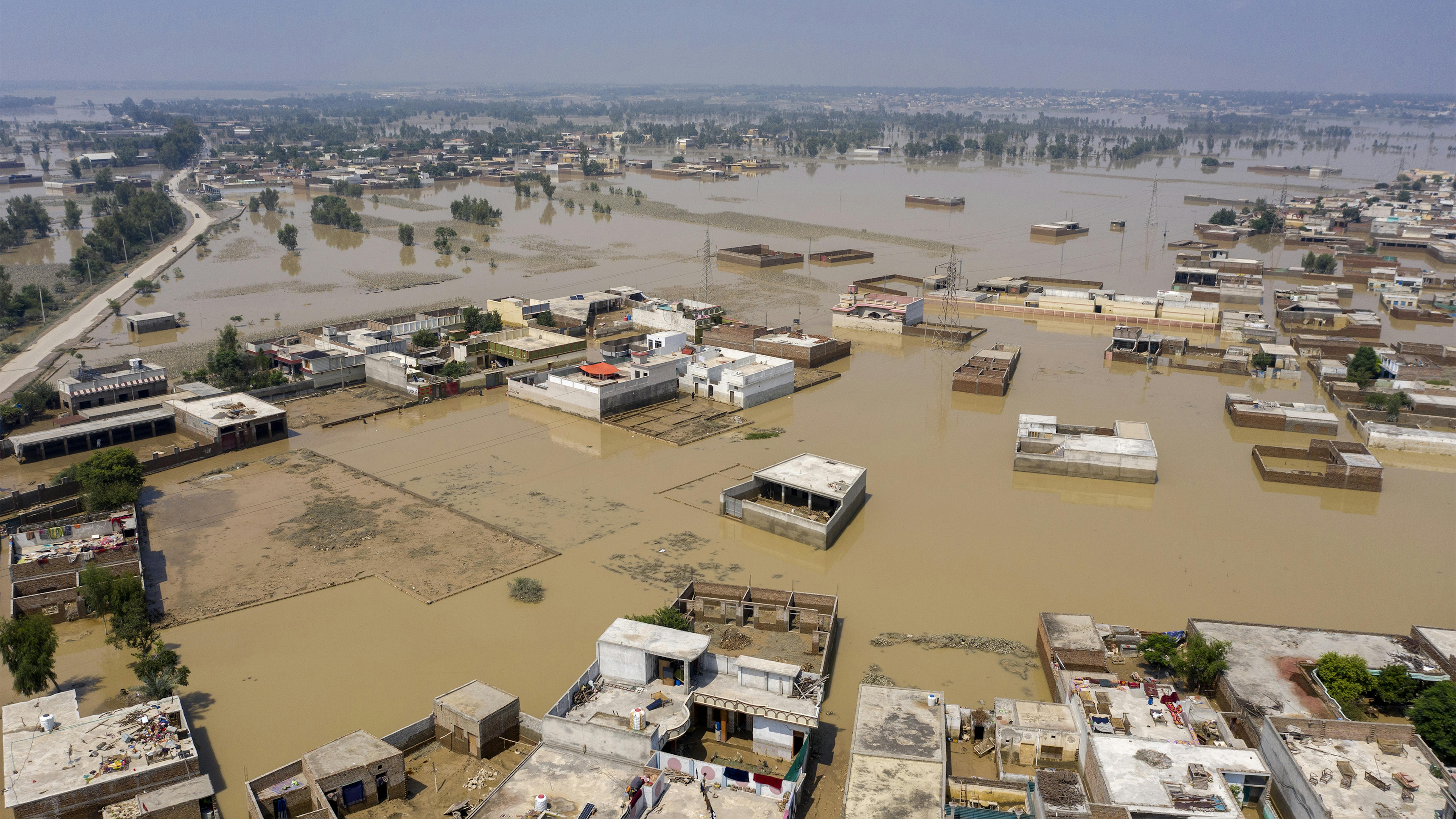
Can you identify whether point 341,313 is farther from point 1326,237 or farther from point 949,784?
point 1326,237

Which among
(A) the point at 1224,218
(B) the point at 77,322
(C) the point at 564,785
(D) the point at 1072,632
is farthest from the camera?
(A) the point at 1224,218

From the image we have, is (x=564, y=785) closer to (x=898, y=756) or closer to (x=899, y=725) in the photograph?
(x=898, y=756)

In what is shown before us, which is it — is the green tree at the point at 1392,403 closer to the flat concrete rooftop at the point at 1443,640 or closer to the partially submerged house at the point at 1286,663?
the partially submerged house at the point at 1286,663

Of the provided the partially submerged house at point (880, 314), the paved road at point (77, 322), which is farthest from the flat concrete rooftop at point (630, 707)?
the partially submerged house at point (880, 314)

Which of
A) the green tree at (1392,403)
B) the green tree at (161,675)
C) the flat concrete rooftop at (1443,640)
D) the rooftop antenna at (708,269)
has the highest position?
the rooftop antenna at (708,269)

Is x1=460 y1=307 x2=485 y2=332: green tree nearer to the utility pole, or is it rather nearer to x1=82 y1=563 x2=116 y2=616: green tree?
the utility pole

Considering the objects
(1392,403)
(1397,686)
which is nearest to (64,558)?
(1397,686)

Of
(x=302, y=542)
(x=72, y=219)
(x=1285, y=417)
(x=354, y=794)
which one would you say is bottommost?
(x=354, y=794)
